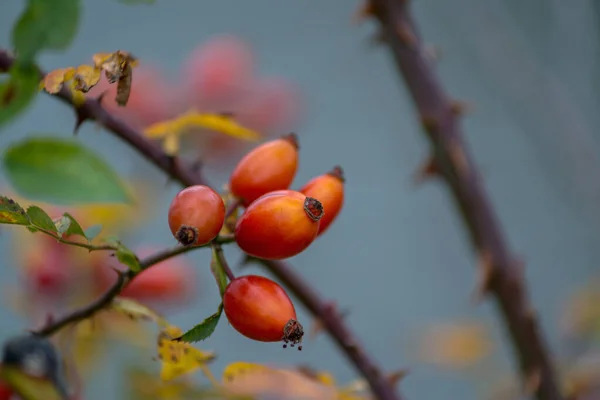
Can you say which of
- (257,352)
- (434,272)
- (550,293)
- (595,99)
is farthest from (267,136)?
(550,293)

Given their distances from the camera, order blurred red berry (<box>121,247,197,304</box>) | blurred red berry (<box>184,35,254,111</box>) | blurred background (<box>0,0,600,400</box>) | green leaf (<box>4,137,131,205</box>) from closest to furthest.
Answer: green leaf (<box>4,137,131,205</box>)
blurred red berry (<box>121,247,197,304</box>)
blurred red berry (<box>184,35,254,111</box>)
blurred background (<box>0,0,600,400</box>)

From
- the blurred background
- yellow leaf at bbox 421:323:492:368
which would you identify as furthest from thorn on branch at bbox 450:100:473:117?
the blurred background

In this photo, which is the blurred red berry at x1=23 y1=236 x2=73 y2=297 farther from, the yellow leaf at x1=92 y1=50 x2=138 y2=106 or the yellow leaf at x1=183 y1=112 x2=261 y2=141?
the yellow leaf at x1=92 y1=50 x2=138 y2=106

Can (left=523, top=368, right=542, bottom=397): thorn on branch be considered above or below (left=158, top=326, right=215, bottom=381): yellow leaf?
above

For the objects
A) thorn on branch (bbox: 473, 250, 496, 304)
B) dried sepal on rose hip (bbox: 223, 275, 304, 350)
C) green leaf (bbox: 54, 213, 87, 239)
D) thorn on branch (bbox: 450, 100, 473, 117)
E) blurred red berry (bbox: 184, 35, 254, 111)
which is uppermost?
Result: blurred red berry (bbox: 184, 35, 254, 111)

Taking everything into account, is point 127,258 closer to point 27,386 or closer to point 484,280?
point 27,386

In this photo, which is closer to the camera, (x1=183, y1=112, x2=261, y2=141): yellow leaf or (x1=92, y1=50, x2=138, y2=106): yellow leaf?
(x1=92, y1=50, x2=138, y2=106): yellow leaf
